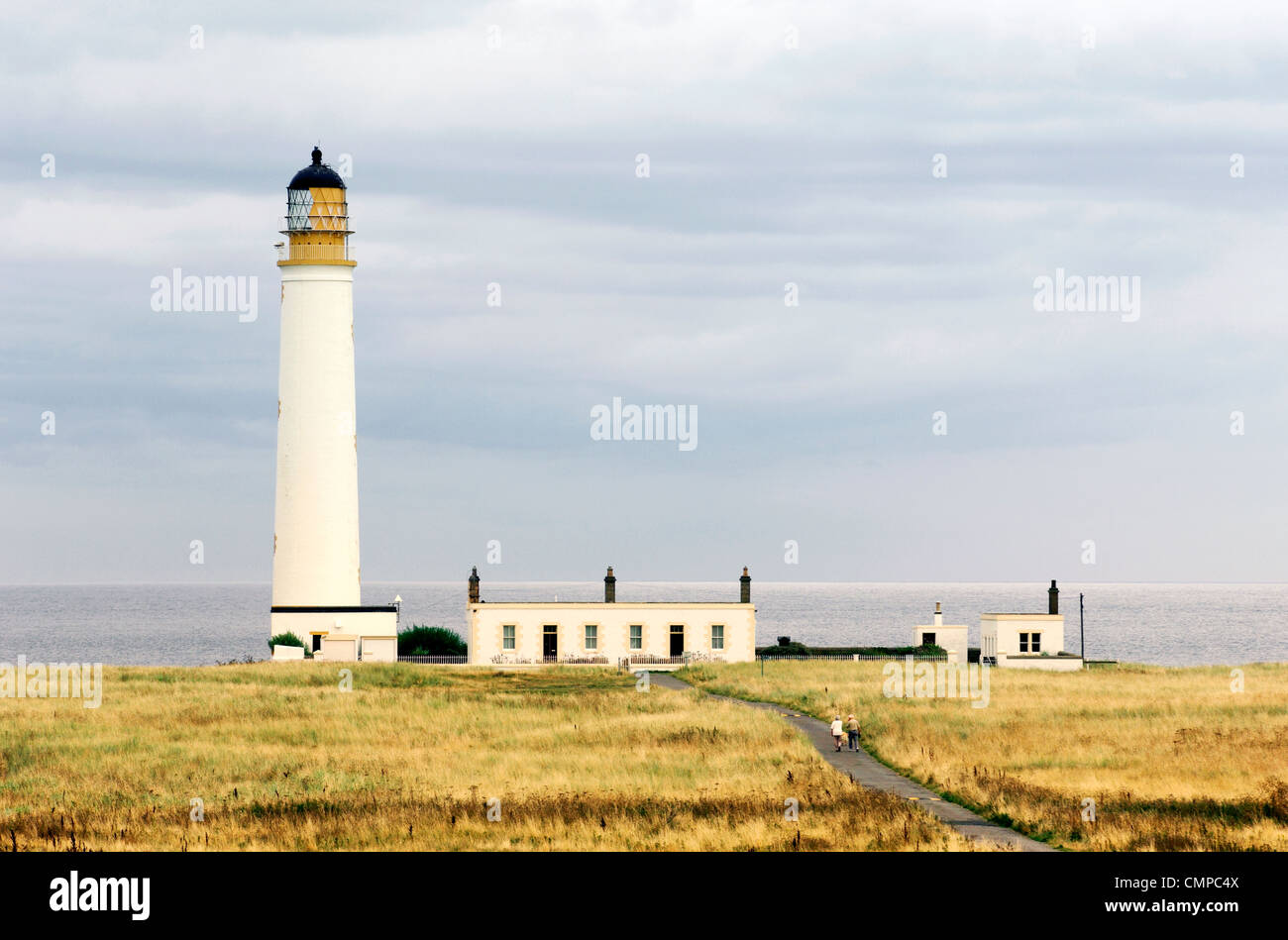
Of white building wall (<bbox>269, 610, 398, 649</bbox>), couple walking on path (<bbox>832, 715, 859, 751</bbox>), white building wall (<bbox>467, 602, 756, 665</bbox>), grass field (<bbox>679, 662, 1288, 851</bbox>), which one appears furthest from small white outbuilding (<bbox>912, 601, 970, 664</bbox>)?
couple walking on path (<bbox>832, 715, 859, 751</bbox>)

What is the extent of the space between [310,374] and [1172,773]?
38586mm

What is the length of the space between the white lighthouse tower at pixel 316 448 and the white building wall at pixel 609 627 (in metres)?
4.33

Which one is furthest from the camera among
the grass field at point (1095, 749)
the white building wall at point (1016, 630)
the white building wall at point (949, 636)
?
the white building wall at point (949, 636)

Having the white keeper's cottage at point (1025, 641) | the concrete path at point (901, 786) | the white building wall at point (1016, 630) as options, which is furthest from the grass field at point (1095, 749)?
the white building wall at point (1016, 630)

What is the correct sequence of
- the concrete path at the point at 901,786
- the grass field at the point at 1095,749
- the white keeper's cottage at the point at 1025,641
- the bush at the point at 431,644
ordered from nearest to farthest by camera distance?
the concrete path at the point at 901,786, the grass field at the point at 1095,749, the bush at the point at 431,644, the white keeper's cottage at the point at 1025,641

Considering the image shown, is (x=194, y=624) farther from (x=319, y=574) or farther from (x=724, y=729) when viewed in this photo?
(x=724, y=729)

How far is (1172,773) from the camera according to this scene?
1151 inches

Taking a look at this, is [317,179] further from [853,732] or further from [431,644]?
[853,732]

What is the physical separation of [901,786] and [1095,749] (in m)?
6.51

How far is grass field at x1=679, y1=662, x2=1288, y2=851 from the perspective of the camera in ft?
76.8

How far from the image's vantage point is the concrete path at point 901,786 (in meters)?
22.7

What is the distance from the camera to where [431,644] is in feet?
214

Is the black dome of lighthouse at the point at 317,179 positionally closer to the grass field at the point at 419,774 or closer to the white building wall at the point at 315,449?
the white building wall at the point at 315,449

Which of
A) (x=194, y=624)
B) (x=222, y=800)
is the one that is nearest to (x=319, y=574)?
(x=222, y=800)
